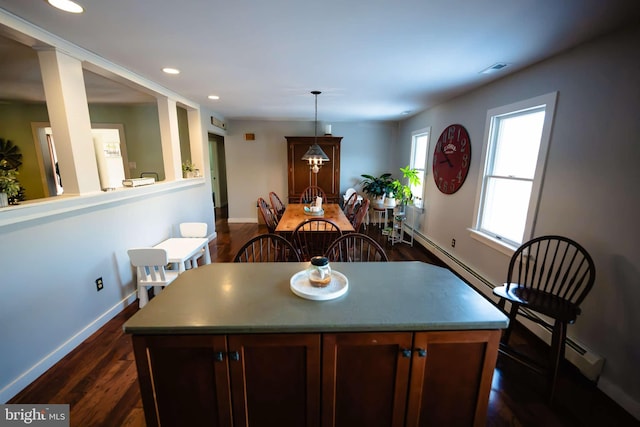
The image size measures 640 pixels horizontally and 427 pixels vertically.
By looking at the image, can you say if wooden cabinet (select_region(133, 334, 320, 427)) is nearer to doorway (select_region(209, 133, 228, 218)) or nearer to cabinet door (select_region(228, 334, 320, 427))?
cabinet door (select_region(228, 334, 320, 427))

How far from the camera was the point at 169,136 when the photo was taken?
332 cm

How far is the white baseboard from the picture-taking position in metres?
1.56

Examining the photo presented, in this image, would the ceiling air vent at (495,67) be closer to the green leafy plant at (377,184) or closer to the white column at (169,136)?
the green leafy plant at (377,184)

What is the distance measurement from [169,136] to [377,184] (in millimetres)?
3891

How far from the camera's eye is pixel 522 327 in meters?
2.27

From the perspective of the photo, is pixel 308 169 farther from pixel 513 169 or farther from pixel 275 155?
pixel 513 169

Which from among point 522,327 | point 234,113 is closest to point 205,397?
point 522,327

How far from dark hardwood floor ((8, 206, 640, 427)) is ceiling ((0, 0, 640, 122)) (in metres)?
2.29

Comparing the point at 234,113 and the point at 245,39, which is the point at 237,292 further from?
the point at 234,113

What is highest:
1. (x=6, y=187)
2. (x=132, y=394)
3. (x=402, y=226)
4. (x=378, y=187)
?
(x=6, y=187)

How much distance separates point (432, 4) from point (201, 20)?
1360 mm

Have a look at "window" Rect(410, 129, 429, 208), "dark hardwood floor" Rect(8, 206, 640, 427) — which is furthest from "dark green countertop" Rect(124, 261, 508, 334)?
"window" Rect(410, 129, 429, 208)

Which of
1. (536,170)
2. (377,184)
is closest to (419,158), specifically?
(377,184)

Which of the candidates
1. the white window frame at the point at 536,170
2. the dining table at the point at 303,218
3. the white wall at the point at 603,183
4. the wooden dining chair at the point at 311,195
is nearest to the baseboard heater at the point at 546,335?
the white wall at the point at 603,183
